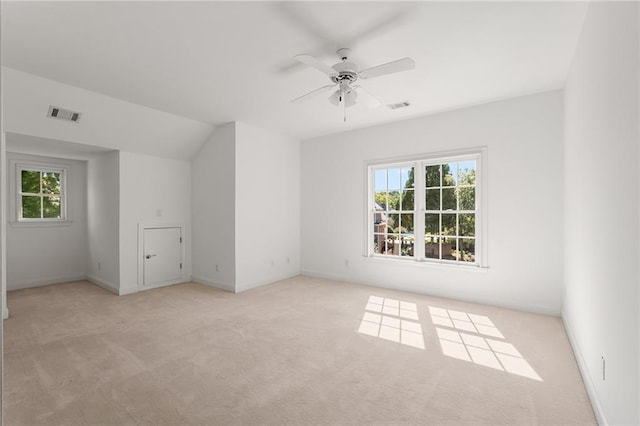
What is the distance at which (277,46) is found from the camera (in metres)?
3.01

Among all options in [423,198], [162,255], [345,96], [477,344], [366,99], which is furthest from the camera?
[162,255]

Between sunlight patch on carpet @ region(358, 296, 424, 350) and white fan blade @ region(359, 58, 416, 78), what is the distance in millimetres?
2559

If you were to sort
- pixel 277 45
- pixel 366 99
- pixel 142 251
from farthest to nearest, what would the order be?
1. pixel 142 251
2. pixel 366 99
3. pixel 277 45

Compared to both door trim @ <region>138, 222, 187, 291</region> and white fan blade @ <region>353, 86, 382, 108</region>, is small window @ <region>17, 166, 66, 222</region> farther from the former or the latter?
white fan blade @ <region>353, 86, 382, 108</region>

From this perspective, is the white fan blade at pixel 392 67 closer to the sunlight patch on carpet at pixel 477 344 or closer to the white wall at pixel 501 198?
the white wall at pixel 501 198

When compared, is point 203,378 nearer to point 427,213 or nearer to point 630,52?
point 630,52

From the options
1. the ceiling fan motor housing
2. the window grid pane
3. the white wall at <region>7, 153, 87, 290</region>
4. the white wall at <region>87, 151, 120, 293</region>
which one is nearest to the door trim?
the white wall at <region>87, 151, 120, 293</region>

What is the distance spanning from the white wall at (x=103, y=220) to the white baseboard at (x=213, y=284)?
1.21 meters

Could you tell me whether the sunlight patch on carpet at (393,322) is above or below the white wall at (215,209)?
below

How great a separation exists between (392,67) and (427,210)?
9.03 feet

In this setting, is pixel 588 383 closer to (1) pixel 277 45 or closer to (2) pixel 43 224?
(1) pixel 277 45

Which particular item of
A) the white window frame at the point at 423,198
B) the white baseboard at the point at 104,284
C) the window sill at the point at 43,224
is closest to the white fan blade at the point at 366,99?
the white window frame at the point at 423,198

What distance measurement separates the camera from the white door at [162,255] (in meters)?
5.52

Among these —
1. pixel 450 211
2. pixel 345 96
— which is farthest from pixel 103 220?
pixel 450 211
